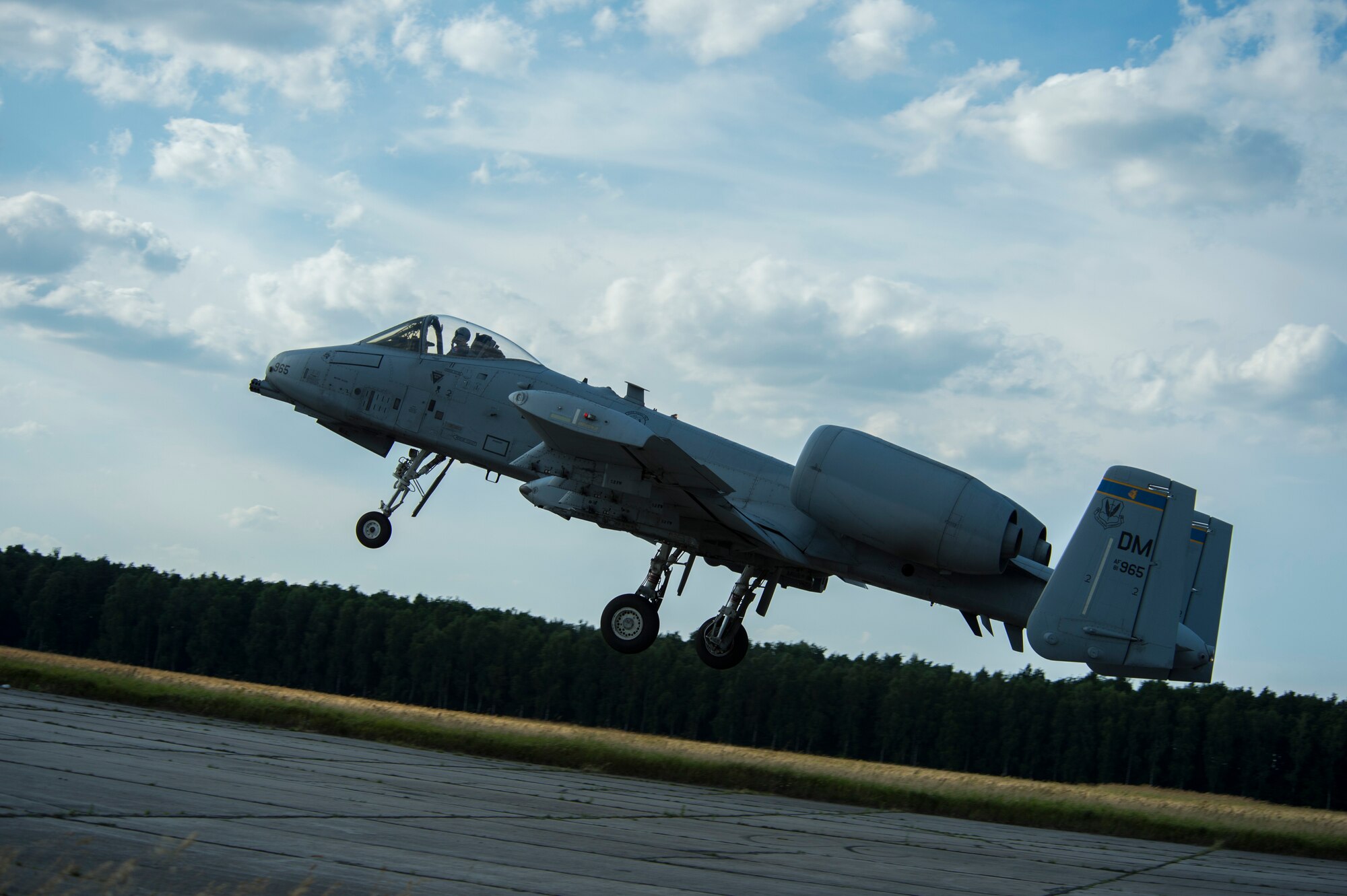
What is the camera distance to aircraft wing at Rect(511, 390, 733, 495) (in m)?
14.9

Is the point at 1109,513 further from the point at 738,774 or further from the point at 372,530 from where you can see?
the point at 372,530

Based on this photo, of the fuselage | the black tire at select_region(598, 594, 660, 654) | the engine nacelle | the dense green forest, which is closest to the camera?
the engine nacelle

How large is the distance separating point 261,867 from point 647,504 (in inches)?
446

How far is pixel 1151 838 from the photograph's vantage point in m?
16.6

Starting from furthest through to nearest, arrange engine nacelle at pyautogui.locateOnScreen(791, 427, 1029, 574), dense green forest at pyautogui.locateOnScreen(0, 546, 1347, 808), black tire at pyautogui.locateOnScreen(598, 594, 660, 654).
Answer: dense green forest at pyautogui.locateOnScreen(0, 546, 1347, 808)
black tire at pyautogui.locateOnScreen(598, 594, 660, 654)
engine nacelle at pyautogui.locateOnScreen(791, 427, 1029, 574)

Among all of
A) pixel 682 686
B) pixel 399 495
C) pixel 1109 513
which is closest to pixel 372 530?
pixel 399 495

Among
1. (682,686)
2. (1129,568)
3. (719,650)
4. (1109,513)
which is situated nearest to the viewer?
(1129,568)

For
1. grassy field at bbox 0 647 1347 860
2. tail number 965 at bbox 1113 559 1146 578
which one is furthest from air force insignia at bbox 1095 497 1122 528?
grassy field at bbox 0 647 1347 860

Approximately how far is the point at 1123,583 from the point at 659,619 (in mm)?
6931

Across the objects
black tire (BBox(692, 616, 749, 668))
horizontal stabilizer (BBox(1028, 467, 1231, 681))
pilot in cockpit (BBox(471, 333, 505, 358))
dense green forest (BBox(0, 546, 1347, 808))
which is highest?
pilot in cockpit (BBox(471, 333, 505, 358))

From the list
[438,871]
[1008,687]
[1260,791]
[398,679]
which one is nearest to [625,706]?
[398,679]

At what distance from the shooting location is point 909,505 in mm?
15531

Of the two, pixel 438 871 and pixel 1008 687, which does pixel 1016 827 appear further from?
pixel 1008 687

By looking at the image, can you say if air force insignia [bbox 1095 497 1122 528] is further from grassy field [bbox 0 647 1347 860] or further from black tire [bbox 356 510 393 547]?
black tire [bbox 356 510 393 547]
